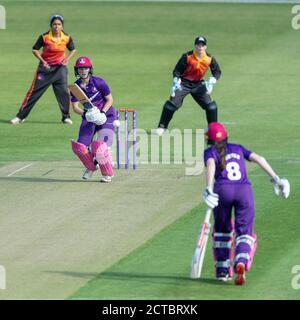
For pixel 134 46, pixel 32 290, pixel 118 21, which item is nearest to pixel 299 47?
pixel 134 46

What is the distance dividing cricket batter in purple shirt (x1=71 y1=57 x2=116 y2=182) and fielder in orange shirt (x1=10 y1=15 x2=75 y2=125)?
21.6ft

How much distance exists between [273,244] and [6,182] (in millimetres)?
5867

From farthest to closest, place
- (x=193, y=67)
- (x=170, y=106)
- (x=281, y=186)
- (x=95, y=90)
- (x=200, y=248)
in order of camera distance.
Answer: (x=170, y=106) → (x=193, y=67) → (x=95, y=90) → (x=281, y=186) → (x=200, y=248)

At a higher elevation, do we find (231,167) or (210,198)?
(231,167)

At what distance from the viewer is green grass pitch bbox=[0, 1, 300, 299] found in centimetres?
1516

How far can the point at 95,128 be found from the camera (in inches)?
827

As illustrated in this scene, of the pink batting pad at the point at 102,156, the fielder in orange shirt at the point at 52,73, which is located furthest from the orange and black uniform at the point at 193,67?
the pink batting pad at the point at 102,156

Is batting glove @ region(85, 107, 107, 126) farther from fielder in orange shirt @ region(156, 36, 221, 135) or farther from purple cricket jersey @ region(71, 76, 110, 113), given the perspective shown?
fielder in orange shirt @ region(156, 36, 221, 135)

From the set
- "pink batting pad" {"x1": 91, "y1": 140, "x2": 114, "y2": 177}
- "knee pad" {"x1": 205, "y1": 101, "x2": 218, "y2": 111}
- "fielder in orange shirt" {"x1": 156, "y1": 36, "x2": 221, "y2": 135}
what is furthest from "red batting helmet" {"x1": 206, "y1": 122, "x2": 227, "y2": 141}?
"knee pad" {"x1": 205, "y1": 101, "x2": 218, "y2": 111}

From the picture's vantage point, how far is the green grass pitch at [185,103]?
1516 cm

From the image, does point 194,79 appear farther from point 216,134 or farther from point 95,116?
point 216,134

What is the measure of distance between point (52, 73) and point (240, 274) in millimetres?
13698

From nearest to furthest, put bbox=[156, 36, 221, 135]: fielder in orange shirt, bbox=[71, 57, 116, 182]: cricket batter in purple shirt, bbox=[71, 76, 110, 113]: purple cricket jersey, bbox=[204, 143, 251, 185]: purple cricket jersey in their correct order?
bbox=[204, 143, 251, 185]: purple cricket jersey < bbox=[71, 57, 116, 182]: cricket batter in purple shirt < bbox=[71, 76, 110, 113]: purple cricket jersey < bbox=[156, 36, 221, 135]: fielder in orange shirt

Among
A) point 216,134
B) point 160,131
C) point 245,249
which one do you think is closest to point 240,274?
point 245,249
